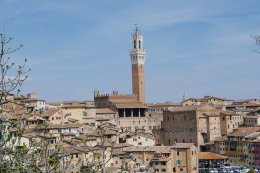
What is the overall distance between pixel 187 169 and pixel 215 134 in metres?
12.7

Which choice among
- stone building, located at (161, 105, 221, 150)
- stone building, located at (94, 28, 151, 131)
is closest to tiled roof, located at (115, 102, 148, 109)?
stone building, located at (94, 28, 151, 131)

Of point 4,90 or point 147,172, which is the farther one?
point 147,172

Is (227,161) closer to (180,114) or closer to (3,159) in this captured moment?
(180,114)

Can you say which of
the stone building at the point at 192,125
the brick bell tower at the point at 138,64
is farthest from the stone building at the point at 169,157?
the brick bell tower at the point at 138,64

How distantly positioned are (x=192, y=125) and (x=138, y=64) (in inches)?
883

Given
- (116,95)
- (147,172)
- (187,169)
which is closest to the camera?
(147,172)

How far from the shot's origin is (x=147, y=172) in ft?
104

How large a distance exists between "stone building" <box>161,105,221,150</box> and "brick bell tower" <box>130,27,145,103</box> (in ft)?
50.4

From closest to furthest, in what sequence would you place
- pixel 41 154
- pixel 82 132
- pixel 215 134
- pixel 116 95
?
pixel 41 154, pixel 82 132, pixel 215 134, pixel 116 95

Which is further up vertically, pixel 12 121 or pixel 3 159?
pixel 12 121

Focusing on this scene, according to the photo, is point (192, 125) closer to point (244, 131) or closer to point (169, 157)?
point (244, 131)

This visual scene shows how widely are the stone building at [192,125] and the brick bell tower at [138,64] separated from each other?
50.4ft

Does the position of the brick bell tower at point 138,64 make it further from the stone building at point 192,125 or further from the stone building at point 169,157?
the stone building at point 169,157

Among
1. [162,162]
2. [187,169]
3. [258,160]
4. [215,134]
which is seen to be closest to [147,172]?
[162,162]
